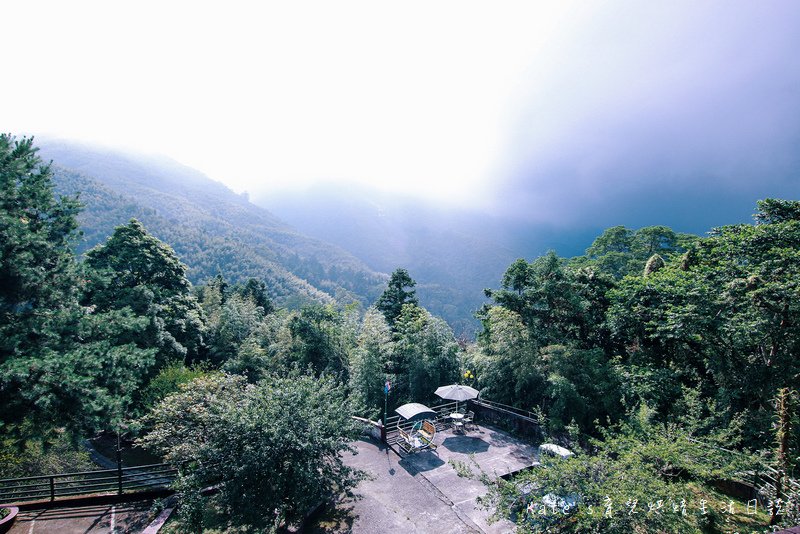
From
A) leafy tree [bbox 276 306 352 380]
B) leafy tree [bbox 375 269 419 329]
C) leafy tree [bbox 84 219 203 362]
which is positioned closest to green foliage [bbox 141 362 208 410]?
leafy tree [bbox 84 219 203 362]

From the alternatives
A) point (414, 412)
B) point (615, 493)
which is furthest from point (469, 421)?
point (615, 493)

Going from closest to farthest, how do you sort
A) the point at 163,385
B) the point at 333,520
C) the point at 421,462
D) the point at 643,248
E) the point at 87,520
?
the point at 87,520, the point at 333,520, the point at 421,462, the point at 163,385, the point at 643,248

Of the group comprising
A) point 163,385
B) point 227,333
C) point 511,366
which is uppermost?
point 511,366

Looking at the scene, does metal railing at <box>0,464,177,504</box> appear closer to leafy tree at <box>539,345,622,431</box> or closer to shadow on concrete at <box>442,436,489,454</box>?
shadow on concrete at <box>442,436,489,454</box>

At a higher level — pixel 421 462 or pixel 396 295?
pixel 396 295

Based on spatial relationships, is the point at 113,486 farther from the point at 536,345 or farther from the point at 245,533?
the point at 536,345

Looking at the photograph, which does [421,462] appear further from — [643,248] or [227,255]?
[227,255]

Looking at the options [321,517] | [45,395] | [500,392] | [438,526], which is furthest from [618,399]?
[45,395]
